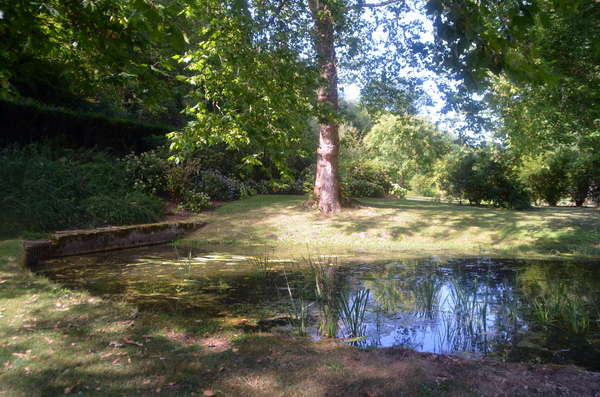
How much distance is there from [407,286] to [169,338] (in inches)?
136

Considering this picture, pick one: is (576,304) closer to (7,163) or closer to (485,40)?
(485,40)

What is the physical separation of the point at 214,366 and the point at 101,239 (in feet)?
22.5

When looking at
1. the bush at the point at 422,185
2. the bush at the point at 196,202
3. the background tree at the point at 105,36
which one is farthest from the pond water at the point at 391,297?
the bush at the point at 422,185

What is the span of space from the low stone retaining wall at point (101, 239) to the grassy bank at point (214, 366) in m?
4.07

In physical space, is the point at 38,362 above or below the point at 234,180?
below

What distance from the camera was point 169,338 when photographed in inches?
137

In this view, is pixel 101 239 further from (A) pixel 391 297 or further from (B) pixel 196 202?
(A) pixel 391 297

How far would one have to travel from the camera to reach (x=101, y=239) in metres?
8.85

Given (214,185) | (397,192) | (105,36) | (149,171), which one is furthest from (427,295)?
(397,192)

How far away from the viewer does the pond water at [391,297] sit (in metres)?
3.82

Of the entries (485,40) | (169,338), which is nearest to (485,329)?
(485,40)

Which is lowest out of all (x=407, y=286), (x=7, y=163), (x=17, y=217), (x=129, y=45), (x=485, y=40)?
(x=407, y=286)

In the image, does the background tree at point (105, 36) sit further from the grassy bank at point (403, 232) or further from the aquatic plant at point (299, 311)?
the grassy bank at point (403, 232)

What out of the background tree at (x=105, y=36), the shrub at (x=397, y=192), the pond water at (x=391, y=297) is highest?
the background tree at (x=105, y=36)
